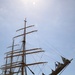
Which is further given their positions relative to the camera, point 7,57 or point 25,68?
point 7,57

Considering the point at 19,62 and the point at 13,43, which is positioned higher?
the point at 13,43

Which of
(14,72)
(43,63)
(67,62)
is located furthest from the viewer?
(14,72)

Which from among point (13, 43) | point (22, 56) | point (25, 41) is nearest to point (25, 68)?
point (22, 56)

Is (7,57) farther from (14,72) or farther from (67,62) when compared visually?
(67,62)

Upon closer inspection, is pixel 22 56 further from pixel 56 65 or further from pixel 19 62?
pixel 56 65

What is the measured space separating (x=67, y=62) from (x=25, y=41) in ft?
65.1

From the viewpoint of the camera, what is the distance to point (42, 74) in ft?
159

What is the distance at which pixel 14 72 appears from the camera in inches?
2685

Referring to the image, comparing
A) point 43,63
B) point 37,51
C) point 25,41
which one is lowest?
point 43,63

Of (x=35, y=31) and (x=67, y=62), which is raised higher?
(x=35, y=31)

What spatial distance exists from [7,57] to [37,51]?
1683cm

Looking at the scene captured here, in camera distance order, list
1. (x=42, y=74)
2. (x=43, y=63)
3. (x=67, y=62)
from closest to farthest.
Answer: (x=67, y=62) < (x=42, y=74) < (x=43, y=63)

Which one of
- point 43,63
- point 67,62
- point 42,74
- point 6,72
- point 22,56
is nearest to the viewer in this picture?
point 67,62

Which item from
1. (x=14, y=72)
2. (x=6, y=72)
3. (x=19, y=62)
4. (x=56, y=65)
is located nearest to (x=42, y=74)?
(x=56, y=65)
